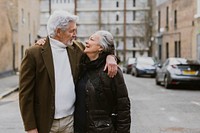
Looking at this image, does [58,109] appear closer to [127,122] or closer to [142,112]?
[127,122]

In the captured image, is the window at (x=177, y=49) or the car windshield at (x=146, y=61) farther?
the window at (x=177, y=49)

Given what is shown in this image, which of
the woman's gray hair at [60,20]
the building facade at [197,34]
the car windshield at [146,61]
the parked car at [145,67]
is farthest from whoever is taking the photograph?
the car windshield at [146,61]

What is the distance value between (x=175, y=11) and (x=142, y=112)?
26.7 meters

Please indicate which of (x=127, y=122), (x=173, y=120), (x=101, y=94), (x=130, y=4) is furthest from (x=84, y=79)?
(x=130, y=4)

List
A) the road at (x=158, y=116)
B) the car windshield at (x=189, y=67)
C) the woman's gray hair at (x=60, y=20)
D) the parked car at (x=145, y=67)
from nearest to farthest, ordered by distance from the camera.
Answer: the woman's gray hair at (x=60, y=20) < the road at (x=158, y=116) < the car windshield at (x=189, y=67) < the parked car at (x=145, y=67)

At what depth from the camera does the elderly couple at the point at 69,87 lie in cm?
373

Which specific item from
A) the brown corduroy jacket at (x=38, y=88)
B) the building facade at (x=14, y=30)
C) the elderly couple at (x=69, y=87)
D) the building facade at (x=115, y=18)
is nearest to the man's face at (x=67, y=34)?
the elderly couple at (x=69, y=87)

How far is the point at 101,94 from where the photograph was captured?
374cm

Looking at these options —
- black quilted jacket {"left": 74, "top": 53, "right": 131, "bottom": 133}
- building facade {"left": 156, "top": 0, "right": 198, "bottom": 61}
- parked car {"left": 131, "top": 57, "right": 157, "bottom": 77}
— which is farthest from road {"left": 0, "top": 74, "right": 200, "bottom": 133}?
building facade {"left": 156, "top": 0, "right": 198, "bottom": 61}

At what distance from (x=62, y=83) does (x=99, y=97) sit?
0.34 metres

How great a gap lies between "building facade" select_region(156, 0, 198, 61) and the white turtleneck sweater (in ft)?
91.3

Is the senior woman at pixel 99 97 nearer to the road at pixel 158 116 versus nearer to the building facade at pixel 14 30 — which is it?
the road at pixel 158 116

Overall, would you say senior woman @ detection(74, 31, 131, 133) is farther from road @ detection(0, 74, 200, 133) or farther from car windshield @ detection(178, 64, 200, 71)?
car windshield @ detection(178, 64, 200, 71)

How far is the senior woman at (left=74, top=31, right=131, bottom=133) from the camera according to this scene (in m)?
3.72
